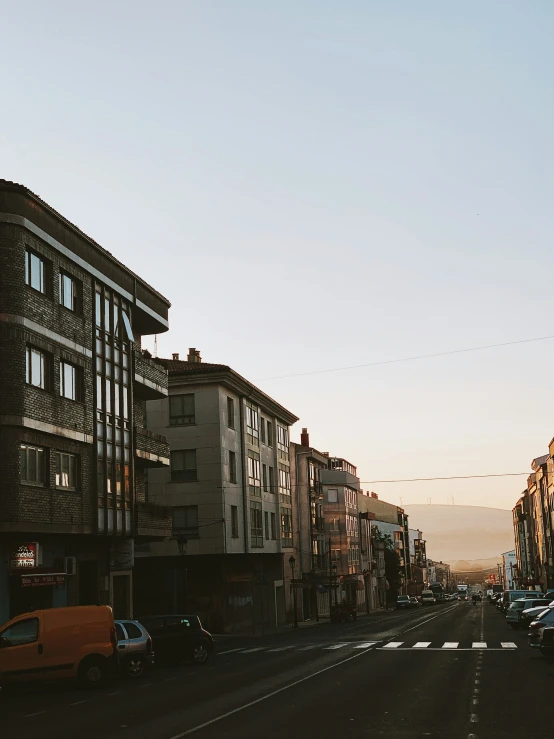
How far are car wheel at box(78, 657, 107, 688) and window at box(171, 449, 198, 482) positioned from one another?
33.9m

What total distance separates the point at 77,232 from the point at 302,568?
51.8 metres

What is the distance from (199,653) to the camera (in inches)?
1212

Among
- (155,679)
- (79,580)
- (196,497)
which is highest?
(196,497)

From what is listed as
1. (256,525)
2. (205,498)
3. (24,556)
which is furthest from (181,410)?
(24,556)

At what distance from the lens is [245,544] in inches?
2350

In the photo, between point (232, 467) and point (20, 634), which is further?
point (232, 467)

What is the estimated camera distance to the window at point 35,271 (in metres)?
32.2

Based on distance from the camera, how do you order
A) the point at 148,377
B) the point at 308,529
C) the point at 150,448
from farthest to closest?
the point at 308,529 → the point at 148,377 → the point at 150,448

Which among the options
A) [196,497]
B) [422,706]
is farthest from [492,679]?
[196,497]

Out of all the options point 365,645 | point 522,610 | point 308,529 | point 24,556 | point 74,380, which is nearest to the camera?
point 24,556

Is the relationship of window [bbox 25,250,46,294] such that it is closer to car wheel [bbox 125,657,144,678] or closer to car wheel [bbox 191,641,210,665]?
car wheel [bbox 125,657,144,678]

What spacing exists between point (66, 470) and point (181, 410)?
23.9m

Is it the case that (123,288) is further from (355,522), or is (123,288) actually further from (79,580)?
(355,522)

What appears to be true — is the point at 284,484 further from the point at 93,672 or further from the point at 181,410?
the point at 93,672
